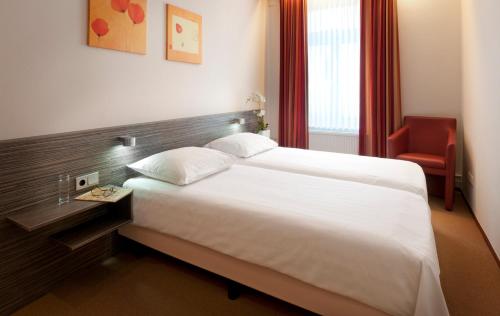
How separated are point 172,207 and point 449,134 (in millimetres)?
3158

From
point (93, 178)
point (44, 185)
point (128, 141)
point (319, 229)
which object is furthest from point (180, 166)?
point (319, 229)

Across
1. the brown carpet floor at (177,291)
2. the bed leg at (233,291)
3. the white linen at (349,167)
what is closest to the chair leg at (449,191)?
the white linen at (349,167)

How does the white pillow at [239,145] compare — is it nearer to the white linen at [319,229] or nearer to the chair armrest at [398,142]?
the white linen at [319,229]

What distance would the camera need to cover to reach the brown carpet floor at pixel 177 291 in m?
1.69

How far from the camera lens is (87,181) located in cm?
199

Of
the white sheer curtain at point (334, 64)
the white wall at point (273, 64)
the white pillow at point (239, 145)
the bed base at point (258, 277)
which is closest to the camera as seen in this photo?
the bed base at point (258, 277)

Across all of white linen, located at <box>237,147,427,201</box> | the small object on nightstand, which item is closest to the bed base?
the small object on nightstand

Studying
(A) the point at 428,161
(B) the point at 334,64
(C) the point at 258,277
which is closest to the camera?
(C) the point at 258,277

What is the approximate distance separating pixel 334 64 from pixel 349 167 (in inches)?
83.7

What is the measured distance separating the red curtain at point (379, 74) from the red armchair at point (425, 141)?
0.69 feet

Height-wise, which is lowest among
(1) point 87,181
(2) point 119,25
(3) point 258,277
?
(3) point 258,277

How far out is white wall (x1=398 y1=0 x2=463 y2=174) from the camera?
11.6ft

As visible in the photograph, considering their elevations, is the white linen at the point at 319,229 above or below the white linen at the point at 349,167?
below

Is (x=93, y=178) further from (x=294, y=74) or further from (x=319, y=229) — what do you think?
(x=294, y=74)
